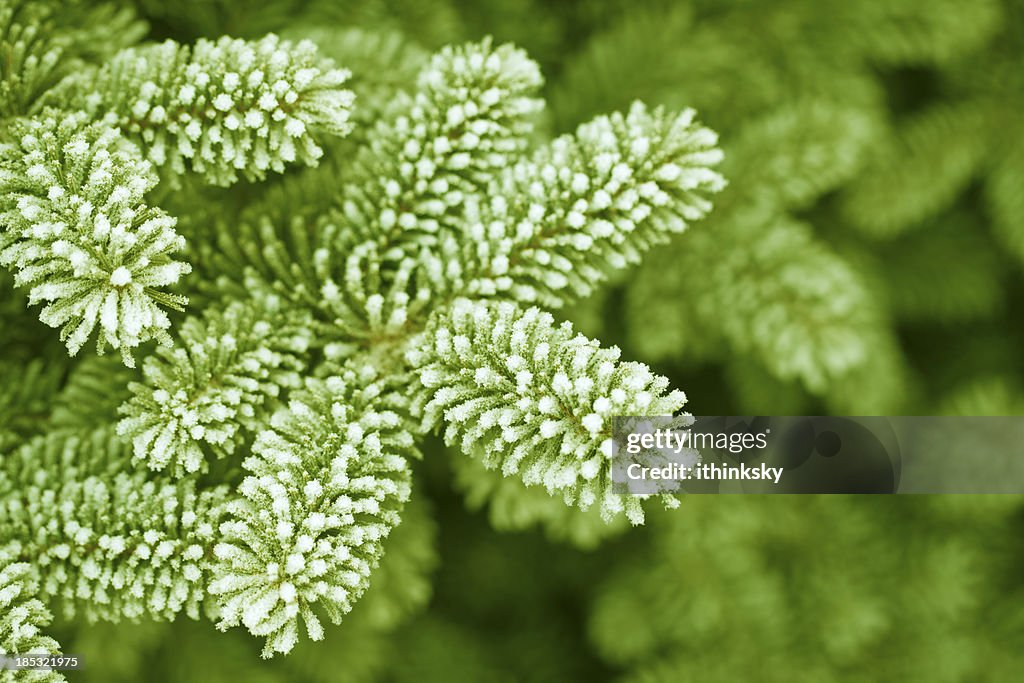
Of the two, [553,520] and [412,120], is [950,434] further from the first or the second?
[412,120]

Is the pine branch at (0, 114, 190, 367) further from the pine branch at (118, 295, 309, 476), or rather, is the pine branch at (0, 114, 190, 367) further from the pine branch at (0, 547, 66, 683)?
the pine branch at (0, 547, 66, 683)

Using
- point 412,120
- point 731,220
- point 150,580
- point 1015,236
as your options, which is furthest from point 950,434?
point 150,580

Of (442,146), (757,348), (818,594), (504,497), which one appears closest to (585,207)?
(442,146)

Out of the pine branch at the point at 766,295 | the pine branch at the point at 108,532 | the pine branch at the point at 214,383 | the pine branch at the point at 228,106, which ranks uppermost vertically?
the pine branch at the point at 766,295

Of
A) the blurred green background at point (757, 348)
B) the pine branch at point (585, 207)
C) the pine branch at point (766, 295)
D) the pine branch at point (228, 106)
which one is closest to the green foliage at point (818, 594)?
the blurred green background at point (757, 348)

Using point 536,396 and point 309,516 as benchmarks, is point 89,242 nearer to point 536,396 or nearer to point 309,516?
point 309,516

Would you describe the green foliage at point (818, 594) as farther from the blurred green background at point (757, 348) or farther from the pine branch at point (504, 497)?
the pine branch at point (504, 497)
